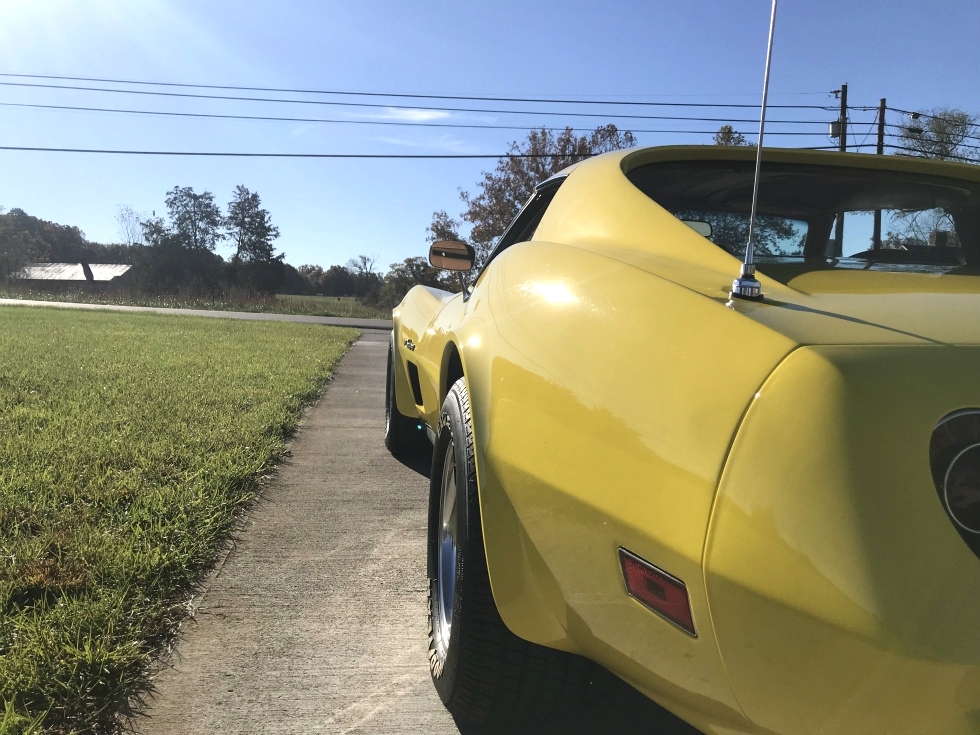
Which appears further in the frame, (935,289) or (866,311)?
(935,289)

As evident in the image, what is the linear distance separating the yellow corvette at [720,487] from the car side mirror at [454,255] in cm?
154

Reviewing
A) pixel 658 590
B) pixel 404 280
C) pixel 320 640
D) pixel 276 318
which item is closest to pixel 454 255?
pixel 320 640

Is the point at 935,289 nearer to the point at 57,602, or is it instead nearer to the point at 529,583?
the point at 529,583

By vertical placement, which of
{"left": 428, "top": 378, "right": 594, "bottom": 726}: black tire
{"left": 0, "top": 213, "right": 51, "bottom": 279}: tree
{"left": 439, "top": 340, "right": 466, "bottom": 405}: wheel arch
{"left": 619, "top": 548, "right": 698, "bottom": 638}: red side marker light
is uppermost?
{"left": 0, "top": 213, "right": 51, "bottom": 279}: tree

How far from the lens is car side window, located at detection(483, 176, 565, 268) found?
270 centimetres

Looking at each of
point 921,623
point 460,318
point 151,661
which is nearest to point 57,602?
point 151,661

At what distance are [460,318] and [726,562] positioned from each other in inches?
60.2

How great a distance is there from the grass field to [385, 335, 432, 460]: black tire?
0.70m

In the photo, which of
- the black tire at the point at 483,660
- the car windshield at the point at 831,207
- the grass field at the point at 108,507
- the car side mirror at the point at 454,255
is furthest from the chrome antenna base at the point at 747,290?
the car side mirror at the point at 454,255

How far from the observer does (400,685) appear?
202cm

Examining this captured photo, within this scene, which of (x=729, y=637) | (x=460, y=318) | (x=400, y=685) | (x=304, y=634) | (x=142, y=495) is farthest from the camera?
(x=142, y=495)

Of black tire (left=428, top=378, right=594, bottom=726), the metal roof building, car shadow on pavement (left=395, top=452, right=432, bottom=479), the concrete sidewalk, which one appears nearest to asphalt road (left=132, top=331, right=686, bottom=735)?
the concrete sidewalk

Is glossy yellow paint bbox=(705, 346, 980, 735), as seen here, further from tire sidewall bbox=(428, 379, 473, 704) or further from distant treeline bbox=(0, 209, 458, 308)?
distant treeline bbox=(0, 209, 458, 308)

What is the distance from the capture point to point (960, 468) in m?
0.97
